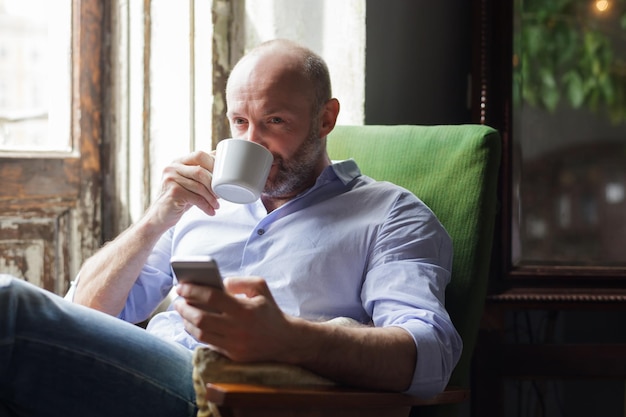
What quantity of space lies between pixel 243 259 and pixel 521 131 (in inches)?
29.5

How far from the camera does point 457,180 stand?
60.6 inches

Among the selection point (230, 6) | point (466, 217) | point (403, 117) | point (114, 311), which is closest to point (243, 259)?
point (114, 311)

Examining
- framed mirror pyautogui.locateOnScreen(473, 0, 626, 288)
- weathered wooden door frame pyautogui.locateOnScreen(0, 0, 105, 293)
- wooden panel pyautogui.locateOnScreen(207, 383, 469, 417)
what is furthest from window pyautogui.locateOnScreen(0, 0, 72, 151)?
wooden panel pyautogui.locateOnScreen(207, 383, 469, 417)

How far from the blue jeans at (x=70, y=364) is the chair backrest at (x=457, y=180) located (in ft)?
1.72

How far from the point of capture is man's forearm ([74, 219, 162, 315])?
1588mm

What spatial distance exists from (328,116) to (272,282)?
35 centimetres

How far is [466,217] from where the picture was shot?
1.50m

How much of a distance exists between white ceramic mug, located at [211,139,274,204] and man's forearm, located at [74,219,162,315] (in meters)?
0.29

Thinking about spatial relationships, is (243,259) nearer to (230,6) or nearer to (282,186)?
(282,186)

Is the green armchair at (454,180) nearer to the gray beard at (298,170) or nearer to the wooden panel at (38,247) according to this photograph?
the gray beard at (298,170)

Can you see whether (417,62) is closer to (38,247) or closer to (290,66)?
(290,66)

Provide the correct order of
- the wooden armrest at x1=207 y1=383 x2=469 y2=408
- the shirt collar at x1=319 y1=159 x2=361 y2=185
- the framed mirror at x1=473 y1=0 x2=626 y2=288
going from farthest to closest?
the framed mirror at x1=473 y1=0 x2=626 y2=288
the shirt collar at x1=319 y1=159 x2=361 y2=185
the wooden armrest at x1=207 y1=383 x2=469 y2=408

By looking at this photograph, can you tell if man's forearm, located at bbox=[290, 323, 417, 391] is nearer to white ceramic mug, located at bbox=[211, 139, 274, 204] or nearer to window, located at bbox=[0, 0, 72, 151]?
white ceramic mug, located at bbox=[211, 139, 274, 204]

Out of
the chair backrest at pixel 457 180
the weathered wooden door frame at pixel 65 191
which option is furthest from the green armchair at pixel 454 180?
the weathered wooden door frame at pixel 65 191
